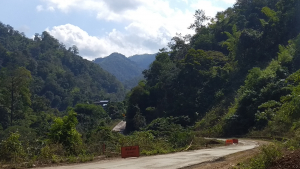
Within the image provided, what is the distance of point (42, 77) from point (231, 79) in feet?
219

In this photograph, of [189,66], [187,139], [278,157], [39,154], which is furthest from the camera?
[189,66]

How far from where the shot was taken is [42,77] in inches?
3873

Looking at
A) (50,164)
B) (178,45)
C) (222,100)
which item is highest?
(178,45)

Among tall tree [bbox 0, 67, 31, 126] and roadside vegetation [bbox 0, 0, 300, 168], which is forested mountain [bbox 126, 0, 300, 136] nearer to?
roadside vegetation [bbox 0, 0, 300, 168]

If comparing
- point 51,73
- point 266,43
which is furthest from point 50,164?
point 51,73

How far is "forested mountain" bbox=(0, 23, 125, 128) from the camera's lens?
5900 centimetres

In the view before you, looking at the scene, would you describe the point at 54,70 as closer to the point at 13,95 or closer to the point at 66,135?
the point at 13,95

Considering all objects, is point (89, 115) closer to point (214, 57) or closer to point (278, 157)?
point (214, 57)

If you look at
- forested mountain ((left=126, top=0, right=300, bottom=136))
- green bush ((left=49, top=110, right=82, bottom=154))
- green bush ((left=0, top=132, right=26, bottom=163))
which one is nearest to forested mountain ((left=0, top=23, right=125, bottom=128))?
forested mountain ((left=126, top=0, right=300, bottom=136))

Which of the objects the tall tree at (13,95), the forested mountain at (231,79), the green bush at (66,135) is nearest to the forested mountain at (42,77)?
the tall tree at (13,95)

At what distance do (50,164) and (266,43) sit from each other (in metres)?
37.5

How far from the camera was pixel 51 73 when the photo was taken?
10162 cm

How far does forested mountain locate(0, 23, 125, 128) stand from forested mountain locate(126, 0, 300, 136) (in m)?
20.7

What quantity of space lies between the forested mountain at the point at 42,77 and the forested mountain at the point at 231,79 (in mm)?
20704
